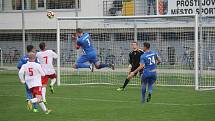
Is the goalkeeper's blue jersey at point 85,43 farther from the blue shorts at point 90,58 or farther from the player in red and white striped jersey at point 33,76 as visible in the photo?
the player in red and white striped jersey at point 33,76

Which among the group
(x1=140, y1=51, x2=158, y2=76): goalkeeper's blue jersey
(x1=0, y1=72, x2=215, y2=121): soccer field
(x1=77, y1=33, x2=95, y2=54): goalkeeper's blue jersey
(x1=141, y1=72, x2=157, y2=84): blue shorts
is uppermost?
(x1=77, y1=33, x2=95, y2=54): goalkeeper's blue jersey

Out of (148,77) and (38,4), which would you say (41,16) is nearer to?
(38,4)

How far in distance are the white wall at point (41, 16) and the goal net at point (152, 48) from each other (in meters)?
10.5

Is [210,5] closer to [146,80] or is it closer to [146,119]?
[146,80]

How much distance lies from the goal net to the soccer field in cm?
225

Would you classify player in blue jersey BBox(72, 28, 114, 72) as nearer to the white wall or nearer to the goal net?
the goal net

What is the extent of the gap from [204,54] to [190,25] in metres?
2.92

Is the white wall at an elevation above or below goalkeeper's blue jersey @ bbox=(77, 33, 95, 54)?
above

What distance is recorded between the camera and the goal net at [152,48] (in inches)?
1097

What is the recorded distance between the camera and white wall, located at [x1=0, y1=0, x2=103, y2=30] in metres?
44.2

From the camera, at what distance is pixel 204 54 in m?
27.7

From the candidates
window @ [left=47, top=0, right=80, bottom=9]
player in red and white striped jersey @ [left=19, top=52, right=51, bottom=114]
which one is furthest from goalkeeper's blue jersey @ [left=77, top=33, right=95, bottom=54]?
window @ [left=47, top=0, right=80, bottom=9]

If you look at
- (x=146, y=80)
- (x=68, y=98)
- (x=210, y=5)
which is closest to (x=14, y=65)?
(x=210, y=5)

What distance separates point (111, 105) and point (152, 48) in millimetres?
11272
